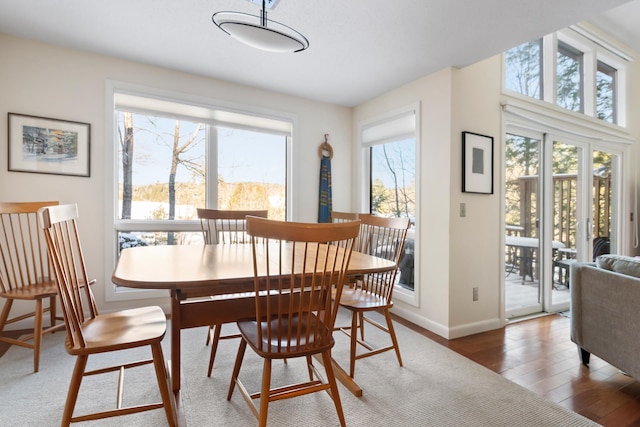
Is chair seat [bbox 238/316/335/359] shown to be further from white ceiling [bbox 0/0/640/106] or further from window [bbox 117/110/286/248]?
window [bbox 117/110/286/248]

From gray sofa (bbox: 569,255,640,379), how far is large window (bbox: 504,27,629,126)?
75.3 inches

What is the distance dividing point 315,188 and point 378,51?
68.7 inches

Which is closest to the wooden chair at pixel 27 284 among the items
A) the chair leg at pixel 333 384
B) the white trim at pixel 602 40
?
the chair leg at pixel 333 384

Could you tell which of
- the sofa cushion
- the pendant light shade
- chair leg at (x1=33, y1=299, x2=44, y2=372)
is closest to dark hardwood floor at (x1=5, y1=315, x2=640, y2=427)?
chair leg at (x1=33, y1=299, x2=44, y2=372)

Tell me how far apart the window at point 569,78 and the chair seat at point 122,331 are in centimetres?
444

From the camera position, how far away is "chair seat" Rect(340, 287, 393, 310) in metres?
2.07

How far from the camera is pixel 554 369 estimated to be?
226cm

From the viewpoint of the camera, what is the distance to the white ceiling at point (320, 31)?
6.78 ft

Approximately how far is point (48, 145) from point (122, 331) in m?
2.15

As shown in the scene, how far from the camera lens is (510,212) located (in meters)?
3.28

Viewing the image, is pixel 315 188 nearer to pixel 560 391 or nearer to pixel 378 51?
pixel 378 51

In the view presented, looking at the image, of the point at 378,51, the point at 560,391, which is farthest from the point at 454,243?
the point at 378,51

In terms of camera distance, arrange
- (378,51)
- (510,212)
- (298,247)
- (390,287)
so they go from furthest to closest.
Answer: (510,212), (378,51), (298,247), (390,287)

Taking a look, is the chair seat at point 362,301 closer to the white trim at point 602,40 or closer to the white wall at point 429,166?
the white wall at point 429,166
